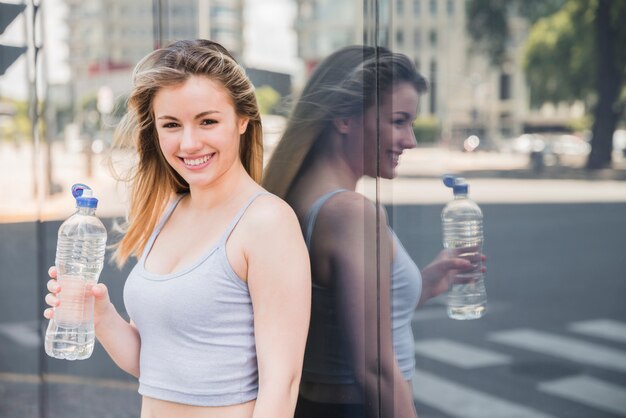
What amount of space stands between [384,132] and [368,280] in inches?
15.5

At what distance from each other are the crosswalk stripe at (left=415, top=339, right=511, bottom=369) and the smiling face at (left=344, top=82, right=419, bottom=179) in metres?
0.68

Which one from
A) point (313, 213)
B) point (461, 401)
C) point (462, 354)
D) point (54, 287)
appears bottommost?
point (461, 401)

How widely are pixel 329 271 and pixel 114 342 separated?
0.60 m

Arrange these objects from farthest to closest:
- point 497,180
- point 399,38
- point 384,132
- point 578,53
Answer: point 578,53 → point 497,180 → point 399,38 → point 384,132

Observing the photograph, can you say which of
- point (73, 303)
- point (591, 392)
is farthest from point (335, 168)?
point (591, 392)

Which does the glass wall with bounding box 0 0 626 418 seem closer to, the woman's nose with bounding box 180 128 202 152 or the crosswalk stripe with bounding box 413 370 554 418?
the crosswalk stripe with bounding box 413 370 554 418

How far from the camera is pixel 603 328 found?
2.81m

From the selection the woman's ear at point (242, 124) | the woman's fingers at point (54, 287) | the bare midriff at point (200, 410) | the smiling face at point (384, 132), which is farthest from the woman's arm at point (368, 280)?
the woman's fingers at point (54, 287)

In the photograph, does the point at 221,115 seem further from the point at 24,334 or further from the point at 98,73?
the point at 24,334

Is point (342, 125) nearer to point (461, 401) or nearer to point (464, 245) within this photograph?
point (464, 245)

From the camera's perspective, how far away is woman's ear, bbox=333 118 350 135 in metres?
2.30

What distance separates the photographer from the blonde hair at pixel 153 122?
5.98 feet

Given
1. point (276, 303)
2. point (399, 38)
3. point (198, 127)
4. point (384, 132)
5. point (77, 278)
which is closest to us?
point (276, 303)

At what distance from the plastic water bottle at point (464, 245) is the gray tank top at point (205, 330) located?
76 cm
